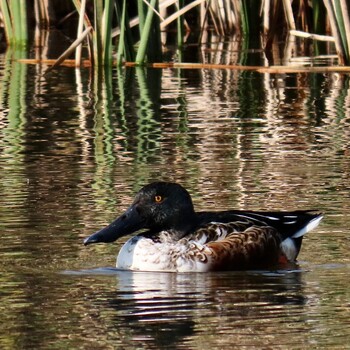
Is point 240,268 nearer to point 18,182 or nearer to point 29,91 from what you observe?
point 18,182

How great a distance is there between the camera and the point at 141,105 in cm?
1316

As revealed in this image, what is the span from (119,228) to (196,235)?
0.42 metres

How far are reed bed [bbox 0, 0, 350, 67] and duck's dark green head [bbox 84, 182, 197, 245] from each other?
6.34 metres

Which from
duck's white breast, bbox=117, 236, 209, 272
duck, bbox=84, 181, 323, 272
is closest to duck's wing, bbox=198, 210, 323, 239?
duck, bbox=84, 181, 323, 272

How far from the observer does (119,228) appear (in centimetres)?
719

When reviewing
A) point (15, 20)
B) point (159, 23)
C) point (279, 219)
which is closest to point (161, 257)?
point (279, 219)

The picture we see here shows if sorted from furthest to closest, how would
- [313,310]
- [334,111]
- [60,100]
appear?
[60,100] < [334,111] < [313,310]

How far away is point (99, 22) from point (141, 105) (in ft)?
4.90

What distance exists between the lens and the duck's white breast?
7.02 metres

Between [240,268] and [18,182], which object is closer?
[240,268]

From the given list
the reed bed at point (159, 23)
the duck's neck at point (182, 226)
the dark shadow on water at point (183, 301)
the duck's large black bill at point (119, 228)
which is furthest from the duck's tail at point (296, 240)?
the reed bed at point (159, 23)

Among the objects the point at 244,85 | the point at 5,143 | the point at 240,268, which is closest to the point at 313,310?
the point at 240,268

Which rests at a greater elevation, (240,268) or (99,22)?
(99,22)

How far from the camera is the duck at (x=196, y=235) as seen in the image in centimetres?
704
